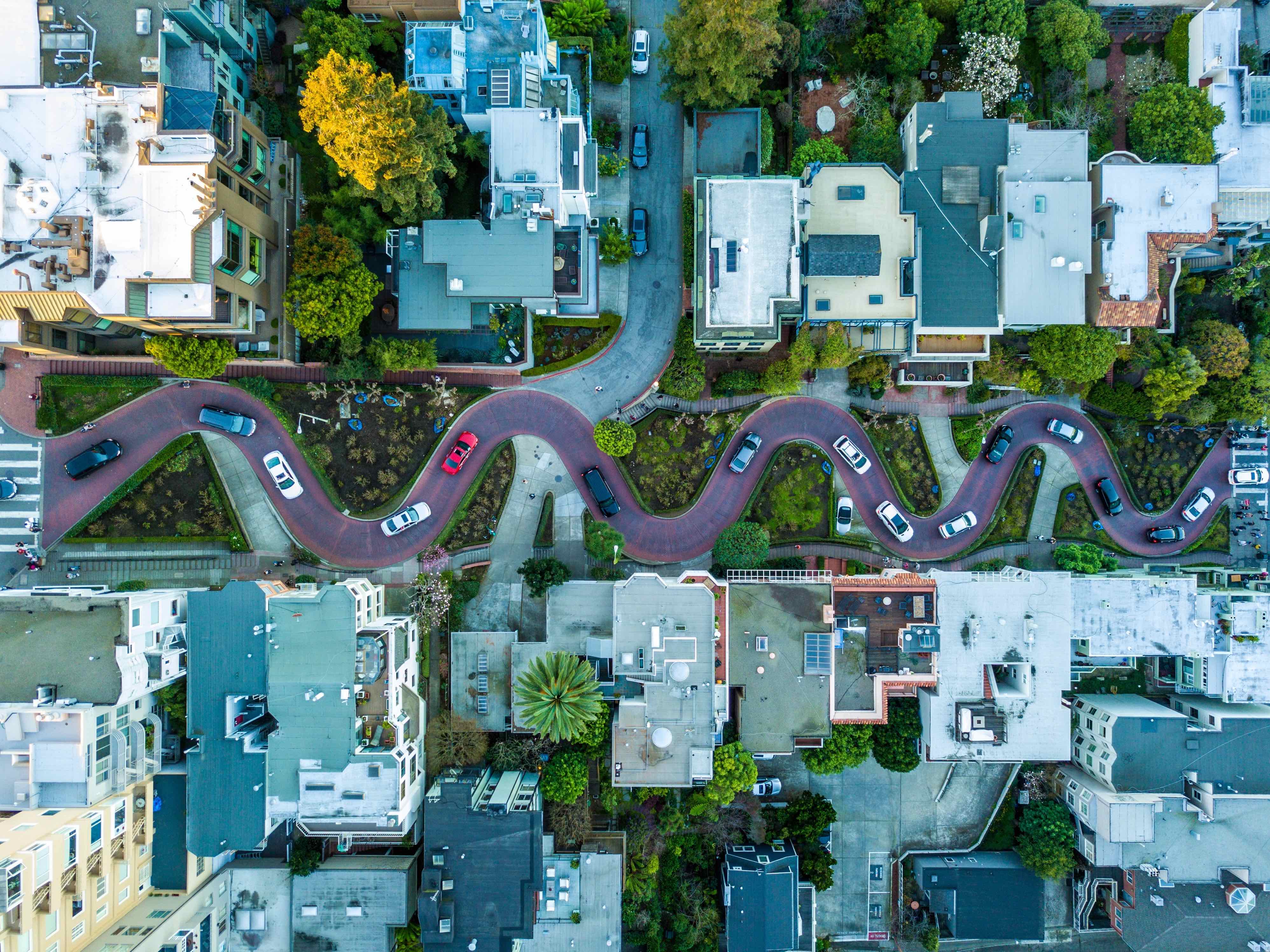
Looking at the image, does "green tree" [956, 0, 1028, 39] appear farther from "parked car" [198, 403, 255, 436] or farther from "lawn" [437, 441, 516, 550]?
"parked car" [198, 403, 255, 436]

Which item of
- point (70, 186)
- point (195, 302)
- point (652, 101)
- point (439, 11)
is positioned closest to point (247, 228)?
point (195, 302)

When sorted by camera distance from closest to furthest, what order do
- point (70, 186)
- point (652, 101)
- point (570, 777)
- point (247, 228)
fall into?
point (70, 186) < point (247, 228) < point (570, 777) < point (652, 101)

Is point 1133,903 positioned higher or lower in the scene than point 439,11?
lower

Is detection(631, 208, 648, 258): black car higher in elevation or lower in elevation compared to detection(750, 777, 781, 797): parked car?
higher

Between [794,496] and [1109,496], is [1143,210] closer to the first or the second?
[1109,496]

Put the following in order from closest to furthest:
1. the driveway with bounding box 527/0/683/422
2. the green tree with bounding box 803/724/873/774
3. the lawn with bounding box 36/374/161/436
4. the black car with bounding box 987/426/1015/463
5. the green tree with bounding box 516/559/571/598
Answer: the green tree with bounding box 516/559/571/598, the green tree with bounding box 803/724/873/774, the lawn with bounding box 36/374/161/436, the driveway with bounding box 527/0/683/422, the black car with bounding box 987/426/1015/463

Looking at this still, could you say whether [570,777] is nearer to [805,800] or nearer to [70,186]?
[805,800]

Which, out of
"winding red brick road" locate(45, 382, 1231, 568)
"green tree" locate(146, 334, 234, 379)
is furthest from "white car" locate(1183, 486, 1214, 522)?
"green tree" locate(146, 334, 234, 379)

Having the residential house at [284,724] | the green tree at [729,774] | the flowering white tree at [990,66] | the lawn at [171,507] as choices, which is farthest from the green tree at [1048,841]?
the lawn at [171,507]
